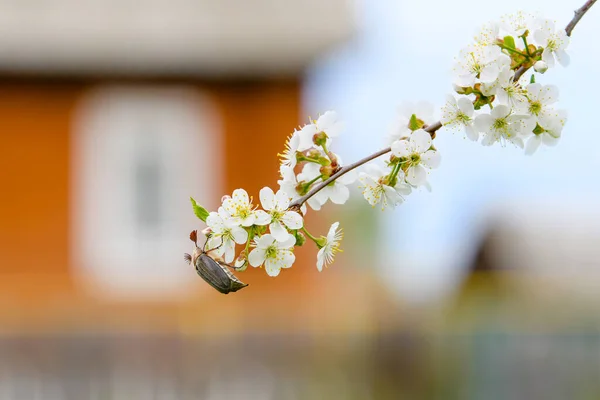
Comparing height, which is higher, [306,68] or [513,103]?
[306,68]

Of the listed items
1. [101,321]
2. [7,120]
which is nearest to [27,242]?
[7,120]

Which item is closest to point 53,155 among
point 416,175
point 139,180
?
point 139,180

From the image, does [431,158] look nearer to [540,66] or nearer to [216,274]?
[540,66]

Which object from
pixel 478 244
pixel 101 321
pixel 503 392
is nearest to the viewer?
pixel 503 392

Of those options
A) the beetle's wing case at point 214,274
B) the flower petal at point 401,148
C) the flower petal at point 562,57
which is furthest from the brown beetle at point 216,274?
the flower petal at point 562,57

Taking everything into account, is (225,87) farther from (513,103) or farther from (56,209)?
(513,103)

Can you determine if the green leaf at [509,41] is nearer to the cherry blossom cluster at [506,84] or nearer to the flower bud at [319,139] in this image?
the cherry blossom cluster at [506,84]
